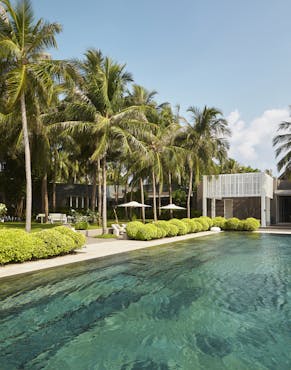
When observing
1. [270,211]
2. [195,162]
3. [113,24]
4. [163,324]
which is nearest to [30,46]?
[113,24]

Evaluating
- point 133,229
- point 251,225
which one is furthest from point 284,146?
point 133,229

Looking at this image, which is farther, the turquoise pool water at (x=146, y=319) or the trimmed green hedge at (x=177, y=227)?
the trimmed green hedge at (x=177, y=227)

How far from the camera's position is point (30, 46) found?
540 inches

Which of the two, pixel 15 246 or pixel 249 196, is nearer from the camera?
pixel 15 246

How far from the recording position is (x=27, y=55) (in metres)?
14.0

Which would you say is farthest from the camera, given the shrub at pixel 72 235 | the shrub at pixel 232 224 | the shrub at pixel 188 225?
the shrub at pixel 232 224

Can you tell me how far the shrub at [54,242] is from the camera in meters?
10.9

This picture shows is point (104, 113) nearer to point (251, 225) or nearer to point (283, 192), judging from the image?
point (251, 225)

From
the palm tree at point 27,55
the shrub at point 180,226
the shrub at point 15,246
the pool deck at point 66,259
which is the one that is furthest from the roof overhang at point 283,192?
the shrub at point 15,246

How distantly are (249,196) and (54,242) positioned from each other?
21102 mm

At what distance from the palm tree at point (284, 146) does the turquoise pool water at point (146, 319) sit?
20.5 metres

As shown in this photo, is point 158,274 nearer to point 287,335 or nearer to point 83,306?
point 83,306

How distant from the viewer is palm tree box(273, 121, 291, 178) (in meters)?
28.3

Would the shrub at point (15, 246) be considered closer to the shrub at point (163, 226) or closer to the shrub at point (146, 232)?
the shrub at point (146, 232)
